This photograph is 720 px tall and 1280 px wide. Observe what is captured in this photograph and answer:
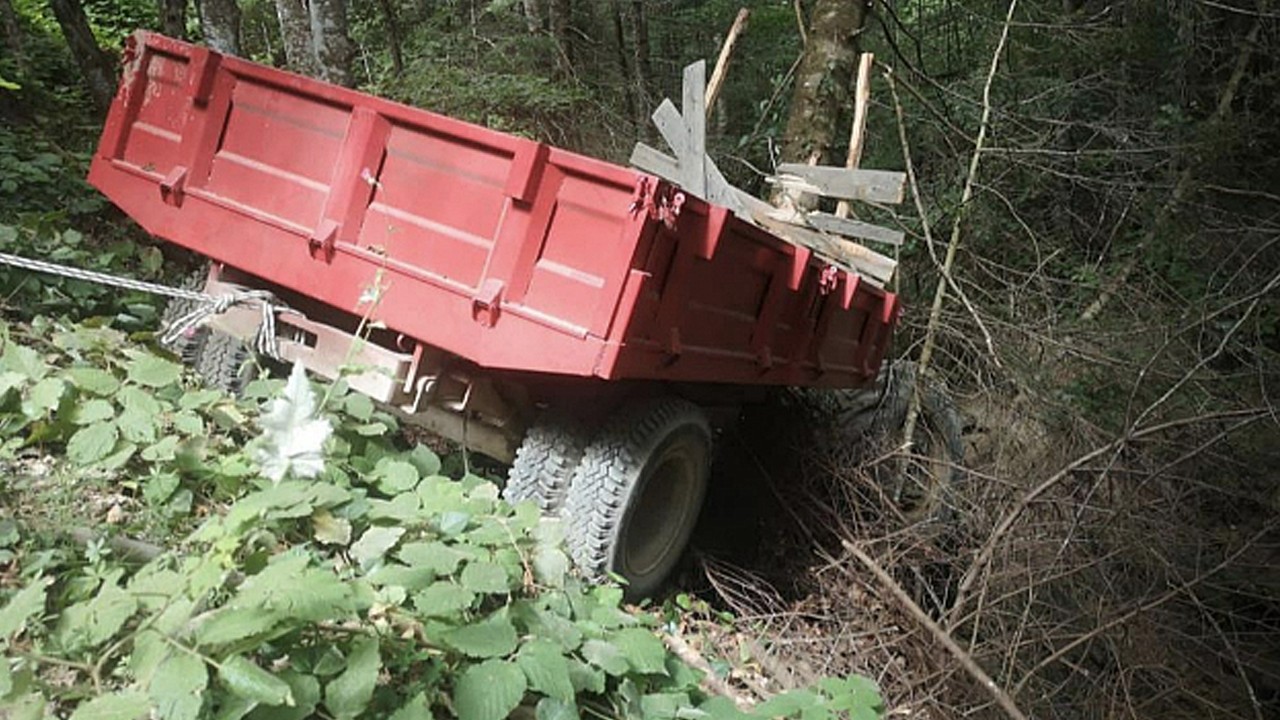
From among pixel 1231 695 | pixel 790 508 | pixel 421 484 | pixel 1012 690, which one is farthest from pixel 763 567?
pixel 421 484

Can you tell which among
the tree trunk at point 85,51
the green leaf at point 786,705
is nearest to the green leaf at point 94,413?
the green leaf at point 786,705

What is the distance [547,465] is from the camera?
360cm

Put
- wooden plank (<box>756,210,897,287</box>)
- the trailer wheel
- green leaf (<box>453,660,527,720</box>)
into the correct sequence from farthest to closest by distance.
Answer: wooden plank (<box>756,210,897,287</box>) → the trailer wheel → green leaf (<box>453,660,527,720</box>)

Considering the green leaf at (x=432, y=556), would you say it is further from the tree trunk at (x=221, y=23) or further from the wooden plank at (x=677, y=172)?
the tree trunk at (x=221, y=23)

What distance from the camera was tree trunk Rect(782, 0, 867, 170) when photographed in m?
6.48

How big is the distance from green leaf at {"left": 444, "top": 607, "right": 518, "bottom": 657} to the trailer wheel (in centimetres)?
126

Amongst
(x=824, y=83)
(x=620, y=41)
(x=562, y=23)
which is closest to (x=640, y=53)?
(x=620, y=41)

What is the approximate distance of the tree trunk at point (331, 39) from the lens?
6586 mm

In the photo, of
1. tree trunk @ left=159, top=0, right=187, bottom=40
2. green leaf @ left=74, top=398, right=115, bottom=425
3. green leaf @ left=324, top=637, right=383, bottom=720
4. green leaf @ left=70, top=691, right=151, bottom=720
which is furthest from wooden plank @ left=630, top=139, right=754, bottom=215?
tree trunk @ left=159, top=0, right=187, bottom=40

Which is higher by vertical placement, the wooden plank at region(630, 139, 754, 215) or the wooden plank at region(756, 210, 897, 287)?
the wooden plank at region(630, 139, 754, 215)

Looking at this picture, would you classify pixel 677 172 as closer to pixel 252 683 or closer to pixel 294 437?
pixel 294 437

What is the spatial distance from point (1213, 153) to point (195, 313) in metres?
8.94

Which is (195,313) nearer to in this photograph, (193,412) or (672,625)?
(193,412)

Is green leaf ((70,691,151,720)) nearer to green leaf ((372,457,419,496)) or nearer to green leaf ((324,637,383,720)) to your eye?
green leaf ((324,637,383,720))
